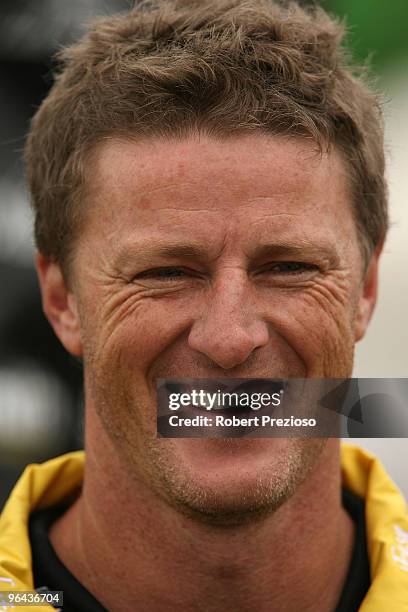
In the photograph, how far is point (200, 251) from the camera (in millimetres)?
1558

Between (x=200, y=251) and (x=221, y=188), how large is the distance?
122mm

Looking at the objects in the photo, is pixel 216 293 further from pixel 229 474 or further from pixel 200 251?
pixel 229 474

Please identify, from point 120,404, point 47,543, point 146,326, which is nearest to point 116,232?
point 146,326

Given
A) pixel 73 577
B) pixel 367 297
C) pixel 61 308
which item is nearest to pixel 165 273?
pixel 61 308

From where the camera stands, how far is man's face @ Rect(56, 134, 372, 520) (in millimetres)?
1505

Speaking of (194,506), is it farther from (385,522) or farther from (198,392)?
(385,522)

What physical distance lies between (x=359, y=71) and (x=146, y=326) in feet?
2.96

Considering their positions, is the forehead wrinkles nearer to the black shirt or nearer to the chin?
the chin

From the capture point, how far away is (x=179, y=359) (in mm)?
1560

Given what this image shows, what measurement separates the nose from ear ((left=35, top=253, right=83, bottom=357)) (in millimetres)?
430

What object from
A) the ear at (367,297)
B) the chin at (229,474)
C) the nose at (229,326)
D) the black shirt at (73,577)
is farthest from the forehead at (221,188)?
the black shirt at (73,577)

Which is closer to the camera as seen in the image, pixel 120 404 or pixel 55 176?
pixel 120 404

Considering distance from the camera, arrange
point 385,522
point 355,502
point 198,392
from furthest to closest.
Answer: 1. point 355,502
2. point 385,522
3. point 198,392

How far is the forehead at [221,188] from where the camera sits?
1.56 m
